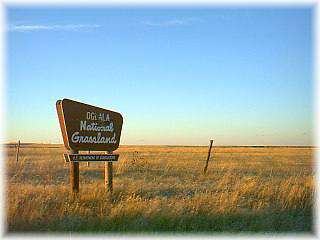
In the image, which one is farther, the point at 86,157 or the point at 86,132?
the point at 86,132

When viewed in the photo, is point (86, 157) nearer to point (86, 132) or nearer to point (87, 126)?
point (86, 132)

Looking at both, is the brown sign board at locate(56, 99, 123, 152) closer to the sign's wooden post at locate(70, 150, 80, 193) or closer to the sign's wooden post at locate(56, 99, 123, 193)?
the sign's wooden post at locate(56, 99, 123, 193)

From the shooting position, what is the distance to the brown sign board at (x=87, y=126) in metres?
9.12

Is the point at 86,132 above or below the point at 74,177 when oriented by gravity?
above

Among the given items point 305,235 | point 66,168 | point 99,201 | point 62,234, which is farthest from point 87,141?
point 66,168

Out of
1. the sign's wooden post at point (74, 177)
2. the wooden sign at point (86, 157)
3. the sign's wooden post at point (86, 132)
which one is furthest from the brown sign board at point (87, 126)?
the sign's wooden post at point (74, 177)

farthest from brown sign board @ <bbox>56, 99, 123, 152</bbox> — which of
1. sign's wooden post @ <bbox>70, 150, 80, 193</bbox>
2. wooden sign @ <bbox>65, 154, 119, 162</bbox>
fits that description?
sign's wooden post @ <bbox>70, 150, 80, 193</bbox>

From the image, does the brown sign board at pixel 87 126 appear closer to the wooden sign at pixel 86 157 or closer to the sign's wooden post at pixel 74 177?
the wooden sign at pixel 86 157

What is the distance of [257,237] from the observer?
24.1ft

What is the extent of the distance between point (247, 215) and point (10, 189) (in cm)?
554

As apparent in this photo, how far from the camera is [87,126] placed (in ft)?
31.3

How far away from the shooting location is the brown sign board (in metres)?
9.12

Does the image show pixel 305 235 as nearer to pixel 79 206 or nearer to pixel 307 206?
pixel 307 206

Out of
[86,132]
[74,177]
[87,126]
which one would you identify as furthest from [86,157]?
[87,126]
